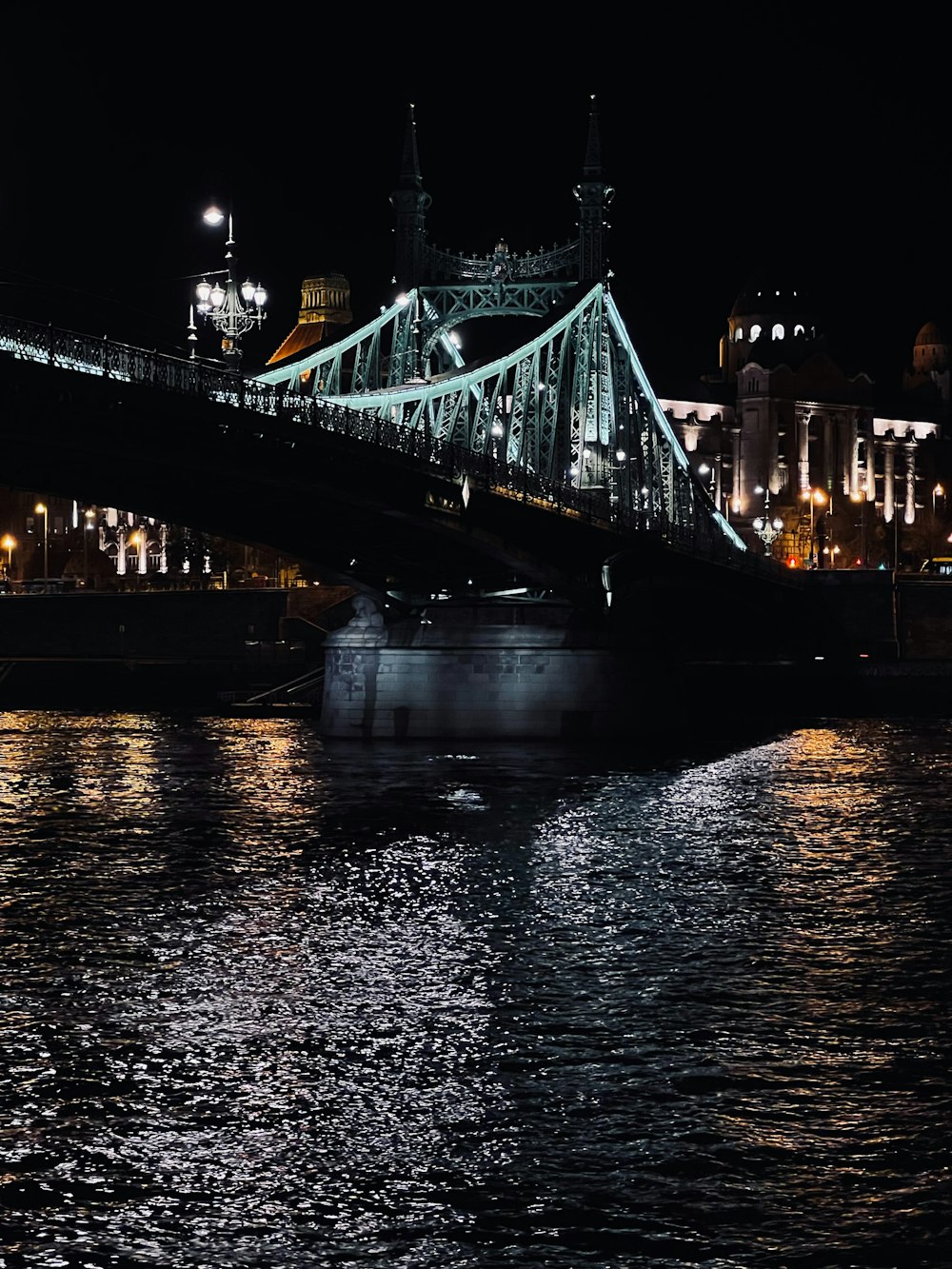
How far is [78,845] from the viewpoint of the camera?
31609mm

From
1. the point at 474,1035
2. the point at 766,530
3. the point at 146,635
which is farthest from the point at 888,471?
the point at 474,1035

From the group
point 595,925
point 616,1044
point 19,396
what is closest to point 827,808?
point 595,925

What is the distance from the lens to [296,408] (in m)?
38.1

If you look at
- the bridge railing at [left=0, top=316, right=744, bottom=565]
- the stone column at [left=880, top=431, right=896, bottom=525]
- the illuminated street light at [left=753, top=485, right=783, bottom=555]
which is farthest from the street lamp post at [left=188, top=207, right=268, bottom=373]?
the stone column at [left=880, top=431, right=896, bottom=525]

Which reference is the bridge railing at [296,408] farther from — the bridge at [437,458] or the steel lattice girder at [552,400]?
the steel lattice girder at [552,400]

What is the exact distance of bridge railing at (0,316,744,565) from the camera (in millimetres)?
31891

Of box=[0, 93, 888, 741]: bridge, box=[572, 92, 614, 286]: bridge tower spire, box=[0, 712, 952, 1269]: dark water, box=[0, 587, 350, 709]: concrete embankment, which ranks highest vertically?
box=[572, 92, 614, 286]: bridge tower spire

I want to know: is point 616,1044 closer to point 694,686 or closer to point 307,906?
point 307,906

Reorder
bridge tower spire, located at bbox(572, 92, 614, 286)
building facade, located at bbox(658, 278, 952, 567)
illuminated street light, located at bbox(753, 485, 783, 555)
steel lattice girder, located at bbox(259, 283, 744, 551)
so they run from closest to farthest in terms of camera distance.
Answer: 1. steel lattice girder, located at bbox(259, 283, 744, 551)
2. bridge tower spire, located at bbox(572, 92, 614, 286)
3. illuminated street light, located at bbox(753, 485, 783, 555)
4. building facade, located at bbox(658, 278, 952, 567)

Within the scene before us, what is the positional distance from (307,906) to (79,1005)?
6.60 meters

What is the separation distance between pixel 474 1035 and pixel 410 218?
50287 millimetres

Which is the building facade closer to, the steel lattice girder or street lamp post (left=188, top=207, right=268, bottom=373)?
the steel lattice girder

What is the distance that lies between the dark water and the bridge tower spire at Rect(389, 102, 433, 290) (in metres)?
30.8

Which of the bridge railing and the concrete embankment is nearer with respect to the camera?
the bridge railing
